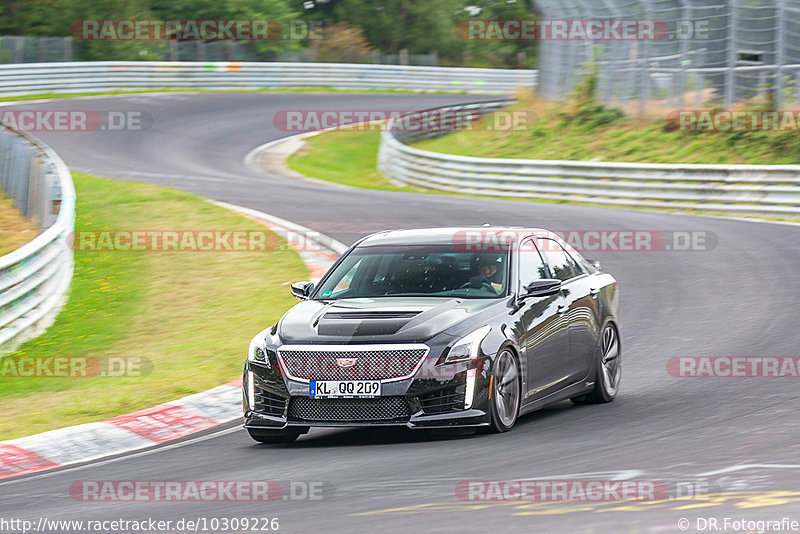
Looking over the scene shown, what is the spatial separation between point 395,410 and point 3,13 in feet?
186

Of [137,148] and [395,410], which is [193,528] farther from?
[137,148]

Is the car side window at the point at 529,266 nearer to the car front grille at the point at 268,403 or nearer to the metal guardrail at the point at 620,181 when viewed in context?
the car front grille at the point at 268,403

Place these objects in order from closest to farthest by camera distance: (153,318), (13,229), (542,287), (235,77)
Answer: (542,287) < (153,318) < (13,229) < (235,77)

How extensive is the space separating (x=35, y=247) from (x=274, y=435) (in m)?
6.56

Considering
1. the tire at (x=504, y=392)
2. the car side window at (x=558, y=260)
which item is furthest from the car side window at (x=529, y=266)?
the tire at (x=504, y=392)

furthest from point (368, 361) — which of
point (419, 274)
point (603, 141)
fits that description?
point (603, 141)

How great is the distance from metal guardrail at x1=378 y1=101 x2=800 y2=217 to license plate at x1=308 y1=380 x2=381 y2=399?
16.4 meters

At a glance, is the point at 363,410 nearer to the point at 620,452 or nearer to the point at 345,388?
the point at 345,388

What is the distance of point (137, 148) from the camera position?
1511 inches

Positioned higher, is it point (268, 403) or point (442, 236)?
point (442, 236)

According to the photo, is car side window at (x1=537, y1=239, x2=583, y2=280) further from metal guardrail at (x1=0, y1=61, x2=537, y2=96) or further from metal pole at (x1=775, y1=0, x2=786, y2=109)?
metal guardrail at (x1=0, y1=61, x2=537, y2=96)

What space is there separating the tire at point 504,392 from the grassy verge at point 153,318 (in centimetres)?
350

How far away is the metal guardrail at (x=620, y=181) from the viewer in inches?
928

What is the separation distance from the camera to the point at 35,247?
1420cm
